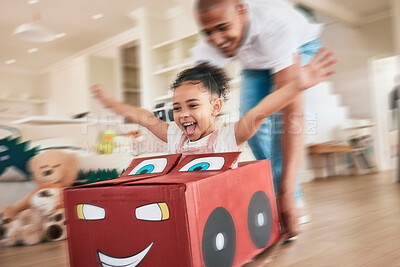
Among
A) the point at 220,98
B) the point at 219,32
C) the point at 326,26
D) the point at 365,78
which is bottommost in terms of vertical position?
the point at 220,98

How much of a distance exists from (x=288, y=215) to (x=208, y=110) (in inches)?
13.3

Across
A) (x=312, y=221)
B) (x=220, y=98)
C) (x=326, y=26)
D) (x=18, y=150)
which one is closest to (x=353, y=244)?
(x=312, y=221)

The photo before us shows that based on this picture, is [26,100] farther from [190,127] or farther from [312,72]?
[312,72]

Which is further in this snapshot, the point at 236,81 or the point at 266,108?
the point at 236,81

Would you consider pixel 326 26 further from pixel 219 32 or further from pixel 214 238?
pixel 214 238

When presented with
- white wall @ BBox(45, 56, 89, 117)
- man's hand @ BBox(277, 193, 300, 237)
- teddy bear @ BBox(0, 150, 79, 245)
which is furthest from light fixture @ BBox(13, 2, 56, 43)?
man's hand @ BBox(277, 193, 300, 237)

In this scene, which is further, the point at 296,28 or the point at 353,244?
the point at 296,28

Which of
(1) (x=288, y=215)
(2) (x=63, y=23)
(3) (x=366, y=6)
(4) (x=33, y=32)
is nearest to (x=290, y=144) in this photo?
(1) (x=288, y=215)

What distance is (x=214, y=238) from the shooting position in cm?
63

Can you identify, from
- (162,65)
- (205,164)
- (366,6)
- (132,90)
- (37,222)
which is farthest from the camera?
(132,90)

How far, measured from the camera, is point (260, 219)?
793 mm

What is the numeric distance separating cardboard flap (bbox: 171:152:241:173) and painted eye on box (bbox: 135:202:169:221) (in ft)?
0.43

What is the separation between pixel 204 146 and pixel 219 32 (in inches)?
11.2

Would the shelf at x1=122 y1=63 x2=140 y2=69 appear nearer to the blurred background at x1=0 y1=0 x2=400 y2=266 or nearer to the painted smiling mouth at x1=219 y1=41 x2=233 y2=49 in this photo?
the blurred background at x1=0 y1=0 x2=400 y2=266
